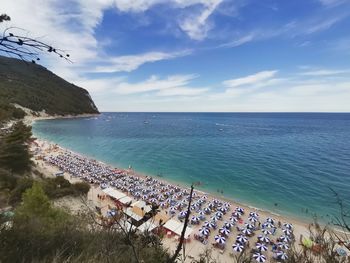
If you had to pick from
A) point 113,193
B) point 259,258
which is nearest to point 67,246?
point 259,258

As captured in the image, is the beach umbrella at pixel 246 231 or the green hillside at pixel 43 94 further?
the green hillside at pixel 43 94

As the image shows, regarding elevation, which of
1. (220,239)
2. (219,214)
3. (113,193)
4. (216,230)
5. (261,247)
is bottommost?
(216,230)

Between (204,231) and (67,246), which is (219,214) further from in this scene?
(67,246)

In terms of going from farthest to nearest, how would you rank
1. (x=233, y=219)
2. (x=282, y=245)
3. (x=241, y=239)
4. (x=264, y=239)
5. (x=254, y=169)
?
(x=254, y=169), (x=233, y=219), (x=264, y=239), (x=241, y=239), (x=282, y=245)

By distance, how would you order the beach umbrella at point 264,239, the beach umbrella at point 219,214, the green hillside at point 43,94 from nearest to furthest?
the beach umbrella at point 264,239, the beach umbrella at point 219,214, the green hillside at point 43,94

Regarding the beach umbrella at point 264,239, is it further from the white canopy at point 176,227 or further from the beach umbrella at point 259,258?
the white canopy at point 176,227

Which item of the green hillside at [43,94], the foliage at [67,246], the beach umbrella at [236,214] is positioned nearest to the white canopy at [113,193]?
the beach umbrella at [236,214]

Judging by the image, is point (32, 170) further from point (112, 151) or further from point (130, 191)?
point (112, 151)

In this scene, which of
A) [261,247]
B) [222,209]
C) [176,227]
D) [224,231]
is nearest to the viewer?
[261,247]

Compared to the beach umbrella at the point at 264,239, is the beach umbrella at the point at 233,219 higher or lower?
lower

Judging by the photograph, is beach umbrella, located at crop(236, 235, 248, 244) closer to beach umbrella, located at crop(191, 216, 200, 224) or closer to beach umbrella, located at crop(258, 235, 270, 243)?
beach umbrella, located at crop(258, 235, 270, 243)

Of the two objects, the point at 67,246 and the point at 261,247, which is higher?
the point at 67,246
